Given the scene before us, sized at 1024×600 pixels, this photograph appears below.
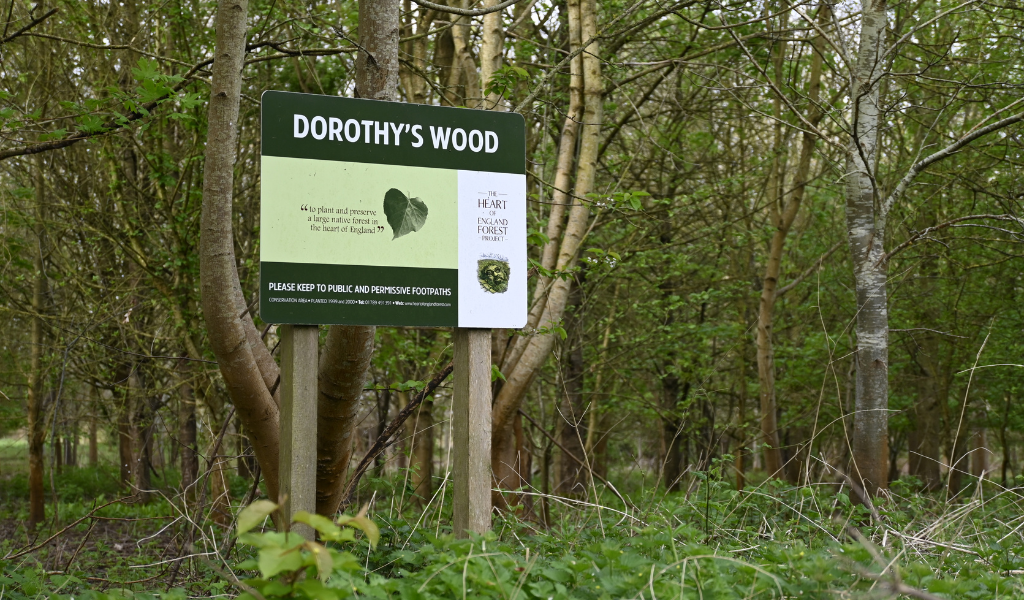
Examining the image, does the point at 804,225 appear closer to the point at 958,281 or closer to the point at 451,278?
the point at 958,281

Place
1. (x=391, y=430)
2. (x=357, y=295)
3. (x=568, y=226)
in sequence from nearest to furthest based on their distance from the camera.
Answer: (x=357, y=295) < (x=391, y=430) < (x=568, y=226)

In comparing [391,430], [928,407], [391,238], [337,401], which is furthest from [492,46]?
[928,407]

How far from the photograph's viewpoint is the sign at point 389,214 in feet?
11.0

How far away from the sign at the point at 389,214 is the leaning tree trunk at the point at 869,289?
12.7ft

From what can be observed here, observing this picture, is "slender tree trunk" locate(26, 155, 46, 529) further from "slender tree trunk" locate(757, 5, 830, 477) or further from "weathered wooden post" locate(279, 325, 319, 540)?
"slender tree trunk" locate(757, 5, 830, 477)

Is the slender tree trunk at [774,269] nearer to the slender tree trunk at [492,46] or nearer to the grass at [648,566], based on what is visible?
the slender tree trunk at [492,46]

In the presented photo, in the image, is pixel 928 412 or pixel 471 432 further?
pixel 928 412

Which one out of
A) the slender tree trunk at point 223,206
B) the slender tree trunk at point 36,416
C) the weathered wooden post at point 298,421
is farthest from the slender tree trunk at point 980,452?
the slender tree trunk at point 36,416

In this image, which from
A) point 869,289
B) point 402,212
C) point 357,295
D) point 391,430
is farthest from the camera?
point 869,289

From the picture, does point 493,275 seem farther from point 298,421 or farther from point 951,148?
point 951,148

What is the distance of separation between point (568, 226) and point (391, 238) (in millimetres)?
3841

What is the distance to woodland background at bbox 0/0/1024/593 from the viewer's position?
4.65 m

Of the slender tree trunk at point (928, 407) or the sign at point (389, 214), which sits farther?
the slender tree trunk at point (928, 407)

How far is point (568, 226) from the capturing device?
7.18 metres
